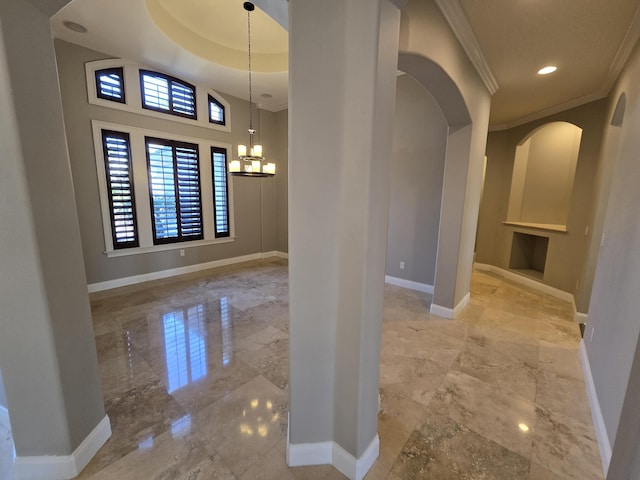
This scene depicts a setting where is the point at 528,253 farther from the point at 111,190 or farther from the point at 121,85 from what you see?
the point at 121,85

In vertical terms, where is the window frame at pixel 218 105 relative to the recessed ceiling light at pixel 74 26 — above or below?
below

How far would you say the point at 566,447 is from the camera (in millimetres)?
1629

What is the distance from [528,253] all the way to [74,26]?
7.89 meters

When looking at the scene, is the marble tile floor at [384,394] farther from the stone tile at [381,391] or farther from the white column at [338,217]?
the white column at [338,217]

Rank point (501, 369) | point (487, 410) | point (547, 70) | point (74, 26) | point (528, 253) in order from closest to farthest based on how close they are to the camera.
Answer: point (487, 410), point (501, 369), point (547, 70), point (74, 26), point (528, 253)

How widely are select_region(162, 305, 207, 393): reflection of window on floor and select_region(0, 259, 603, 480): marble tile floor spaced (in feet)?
0.04

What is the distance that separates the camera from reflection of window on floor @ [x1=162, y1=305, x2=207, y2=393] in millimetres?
2221

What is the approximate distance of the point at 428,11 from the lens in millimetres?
1812

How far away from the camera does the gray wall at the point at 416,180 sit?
3975mm

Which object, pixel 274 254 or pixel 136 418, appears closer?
pixel 136 418

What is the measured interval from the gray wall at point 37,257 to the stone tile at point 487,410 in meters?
2.20

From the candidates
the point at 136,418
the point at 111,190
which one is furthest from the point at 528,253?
the point at 111,190

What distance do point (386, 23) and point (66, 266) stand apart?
1.91m

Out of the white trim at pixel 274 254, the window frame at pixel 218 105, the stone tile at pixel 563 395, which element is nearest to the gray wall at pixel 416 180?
the stone tile at pixel 563 395
